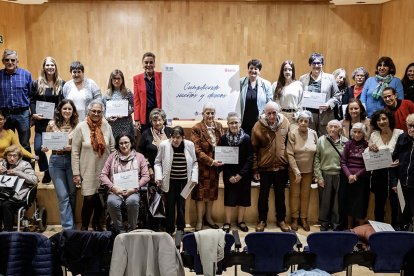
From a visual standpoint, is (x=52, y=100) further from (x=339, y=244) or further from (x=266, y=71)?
(x=266, y=71)

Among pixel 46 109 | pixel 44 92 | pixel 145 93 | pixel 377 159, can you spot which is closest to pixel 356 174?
pixel 377 159

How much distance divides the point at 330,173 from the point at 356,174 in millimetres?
350

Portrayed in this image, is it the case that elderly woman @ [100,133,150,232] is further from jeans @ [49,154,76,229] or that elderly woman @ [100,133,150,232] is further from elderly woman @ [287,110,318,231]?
elderly woman @ [287,110,318,231]

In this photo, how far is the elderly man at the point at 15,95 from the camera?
583cm

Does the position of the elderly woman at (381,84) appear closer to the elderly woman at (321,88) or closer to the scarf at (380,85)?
the scarf at (380,85)

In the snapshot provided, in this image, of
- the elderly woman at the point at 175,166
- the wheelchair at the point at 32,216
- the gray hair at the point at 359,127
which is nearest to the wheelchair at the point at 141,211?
the elderly woman at the point at 175,166

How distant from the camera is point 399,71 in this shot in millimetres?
8445

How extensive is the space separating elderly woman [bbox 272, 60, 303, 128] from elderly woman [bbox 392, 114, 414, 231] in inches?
55.6

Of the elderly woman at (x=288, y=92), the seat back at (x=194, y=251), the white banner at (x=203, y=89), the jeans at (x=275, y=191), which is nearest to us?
the seat back at (x=194, y=251)

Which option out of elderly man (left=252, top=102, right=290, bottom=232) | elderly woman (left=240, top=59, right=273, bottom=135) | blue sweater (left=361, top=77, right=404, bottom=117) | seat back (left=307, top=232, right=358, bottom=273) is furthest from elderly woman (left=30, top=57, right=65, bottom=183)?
blue sweater (left=361, top=77, right=404, bottom=117)

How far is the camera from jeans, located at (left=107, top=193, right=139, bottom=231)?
515 centimetres

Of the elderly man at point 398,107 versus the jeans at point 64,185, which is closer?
the jeans at point 64,185

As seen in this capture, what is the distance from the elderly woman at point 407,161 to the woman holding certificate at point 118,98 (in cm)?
314

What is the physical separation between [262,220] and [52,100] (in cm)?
302
